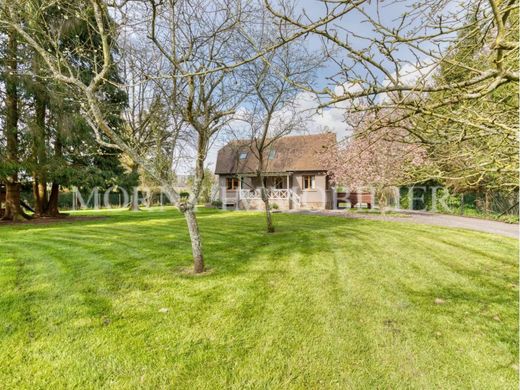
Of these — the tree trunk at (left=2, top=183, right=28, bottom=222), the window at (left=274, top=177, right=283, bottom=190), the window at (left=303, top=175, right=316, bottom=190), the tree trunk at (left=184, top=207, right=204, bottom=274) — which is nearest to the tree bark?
the tree trunk at (left=2, top=183, right=28, bottom=222)

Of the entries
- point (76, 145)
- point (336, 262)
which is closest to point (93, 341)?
point (336, 262)

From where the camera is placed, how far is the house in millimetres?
23844

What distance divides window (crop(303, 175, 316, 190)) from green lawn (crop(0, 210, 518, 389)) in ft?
56.6

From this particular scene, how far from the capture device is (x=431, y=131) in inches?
124

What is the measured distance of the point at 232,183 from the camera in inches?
1035

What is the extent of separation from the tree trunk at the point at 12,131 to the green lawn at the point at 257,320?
9.27 meters

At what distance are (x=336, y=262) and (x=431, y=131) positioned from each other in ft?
12.6

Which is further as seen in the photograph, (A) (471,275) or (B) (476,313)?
(A) (471,275)

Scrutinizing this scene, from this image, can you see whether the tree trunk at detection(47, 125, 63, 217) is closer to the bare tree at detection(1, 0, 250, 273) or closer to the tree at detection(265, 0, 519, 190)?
the bare tree at detection(1, 0, 250, 273)

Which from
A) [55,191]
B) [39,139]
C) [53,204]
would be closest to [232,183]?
[55,191]

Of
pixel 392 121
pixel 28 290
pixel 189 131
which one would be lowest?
pixel 28 290

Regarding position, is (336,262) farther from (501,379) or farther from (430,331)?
(501,379)

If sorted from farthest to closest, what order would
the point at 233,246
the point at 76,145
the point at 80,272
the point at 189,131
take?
Result: the point at 76,145
the point at 189,131
the point at 233,246
the point at 80,272

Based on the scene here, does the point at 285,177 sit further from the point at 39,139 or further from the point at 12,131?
the point at 12,131
